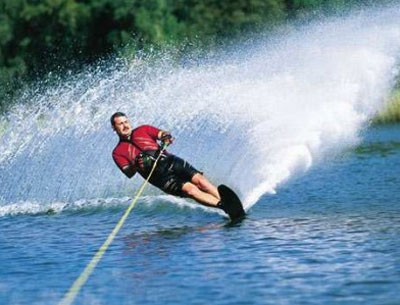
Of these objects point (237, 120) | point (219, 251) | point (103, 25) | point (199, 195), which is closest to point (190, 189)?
point (199, 195)

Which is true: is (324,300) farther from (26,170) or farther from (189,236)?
(26,170)

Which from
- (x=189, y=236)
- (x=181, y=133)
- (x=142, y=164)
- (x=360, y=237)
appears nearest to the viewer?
(x=360, y=237)

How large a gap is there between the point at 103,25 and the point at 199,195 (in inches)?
1524

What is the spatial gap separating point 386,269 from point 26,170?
10.1 m

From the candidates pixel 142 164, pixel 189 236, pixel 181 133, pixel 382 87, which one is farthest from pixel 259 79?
pixel 189 236

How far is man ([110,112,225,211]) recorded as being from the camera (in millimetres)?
11445

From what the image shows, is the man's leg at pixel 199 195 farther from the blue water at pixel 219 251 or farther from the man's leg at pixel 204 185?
the blue water at pixel 219 251

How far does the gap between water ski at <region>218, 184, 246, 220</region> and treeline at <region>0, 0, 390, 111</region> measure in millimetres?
35467

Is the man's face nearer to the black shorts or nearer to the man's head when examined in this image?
the man's head

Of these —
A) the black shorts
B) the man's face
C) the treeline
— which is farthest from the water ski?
the treeline

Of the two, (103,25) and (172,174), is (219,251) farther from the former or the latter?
(103,25)

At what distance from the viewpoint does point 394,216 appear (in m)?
10.5

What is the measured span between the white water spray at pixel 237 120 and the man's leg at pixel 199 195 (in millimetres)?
1636

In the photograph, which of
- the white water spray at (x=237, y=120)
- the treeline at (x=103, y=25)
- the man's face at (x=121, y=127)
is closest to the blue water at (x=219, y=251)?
the white water spray at (x=237, y=120)
